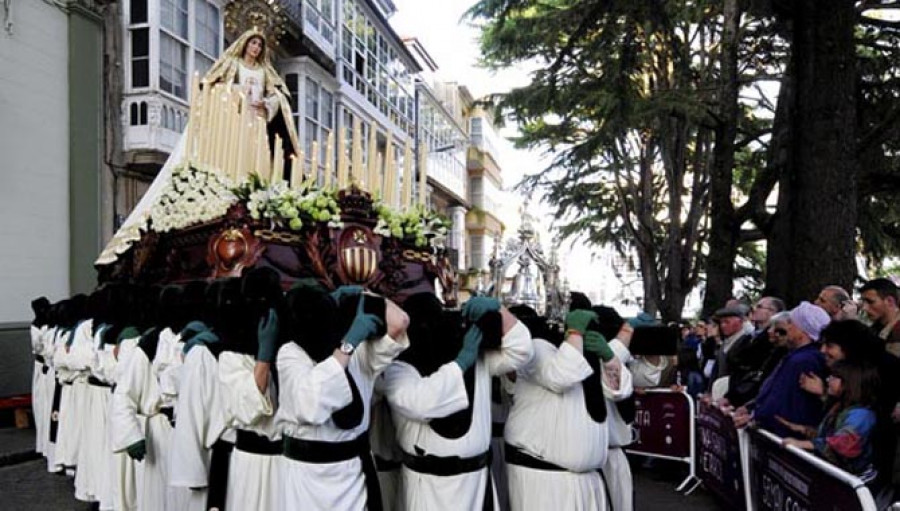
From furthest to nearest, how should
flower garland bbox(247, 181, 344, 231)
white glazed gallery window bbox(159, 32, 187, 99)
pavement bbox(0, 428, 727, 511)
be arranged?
white glazed gallery window bbox(159, 32, 187, 99) < pavement bbox(0, 428, 727, 511) < flower garland bbox(247, 181, 344, 231)

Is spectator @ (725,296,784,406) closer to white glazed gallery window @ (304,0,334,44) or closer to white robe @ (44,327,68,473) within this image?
white robe @ (44,327,68,473)

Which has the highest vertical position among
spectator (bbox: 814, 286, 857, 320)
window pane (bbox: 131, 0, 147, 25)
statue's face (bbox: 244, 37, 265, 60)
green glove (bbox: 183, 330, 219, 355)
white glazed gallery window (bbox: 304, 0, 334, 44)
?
white glazed gallery window (bbox: 304, 0, 334, 44)

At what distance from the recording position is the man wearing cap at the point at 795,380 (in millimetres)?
5359

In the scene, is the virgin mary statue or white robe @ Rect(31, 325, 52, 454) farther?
white robe @ Rect(31, 325, 52, 454)

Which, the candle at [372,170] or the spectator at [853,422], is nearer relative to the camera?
the spectator at [853,422]

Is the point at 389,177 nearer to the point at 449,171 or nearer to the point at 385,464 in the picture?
the point at 385,464

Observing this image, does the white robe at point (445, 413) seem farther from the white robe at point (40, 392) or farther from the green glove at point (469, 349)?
the white robe at point (40, 392)

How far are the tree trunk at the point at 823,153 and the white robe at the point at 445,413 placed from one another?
17.9 ft

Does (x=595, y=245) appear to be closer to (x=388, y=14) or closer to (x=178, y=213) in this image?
(x=388, y=14)

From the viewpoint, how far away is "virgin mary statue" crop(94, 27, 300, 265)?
8.20 metres

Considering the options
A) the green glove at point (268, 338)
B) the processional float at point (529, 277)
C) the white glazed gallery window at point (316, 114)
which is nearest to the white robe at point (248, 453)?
the green glove at point (268, 338)

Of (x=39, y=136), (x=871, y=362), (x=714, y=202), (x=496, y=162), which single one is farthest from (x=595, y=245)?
(x=496, y=162)

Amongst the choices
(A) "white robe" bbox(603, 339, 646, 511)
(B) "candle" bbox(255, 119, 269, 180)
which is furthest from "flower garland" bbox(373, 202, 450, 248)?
(A) "white robe" bbox(603, 339, 646, 511)

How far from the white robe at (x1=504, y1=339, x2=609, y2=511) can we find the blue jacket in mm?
1734
